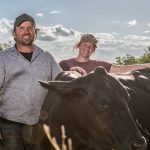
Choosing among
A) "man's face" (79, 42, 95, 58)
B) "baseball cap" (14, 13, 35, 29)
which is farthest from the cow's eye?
"man's face" (79, 42, 95, 58)

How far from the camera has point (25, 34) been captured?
7.33m

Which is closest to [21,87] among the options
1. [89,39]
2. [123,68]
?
[89,39]

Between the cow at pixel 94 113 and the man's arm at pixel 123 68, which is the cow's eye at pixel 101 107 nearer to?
the cow at pixel 94 113

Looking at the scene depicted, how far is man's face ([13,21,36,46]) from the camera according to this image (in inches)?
288

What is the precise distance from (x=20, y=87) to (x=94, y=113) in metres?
1.47

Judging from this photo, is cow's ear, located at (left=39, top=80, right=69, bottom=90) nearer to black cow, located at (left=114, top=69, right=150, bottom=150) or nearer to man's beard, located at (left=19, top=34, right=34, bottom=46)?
man's beard, located at (left=19, top=34, right=34, bottom=46)

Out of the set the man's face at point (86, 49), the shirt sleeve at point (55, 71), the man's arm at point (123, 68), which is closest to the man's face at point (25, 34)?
the shirt sleeve at point (55, 71)

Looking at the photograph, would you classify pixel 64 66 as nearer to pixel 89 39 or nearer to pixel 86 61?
pixel 86 61

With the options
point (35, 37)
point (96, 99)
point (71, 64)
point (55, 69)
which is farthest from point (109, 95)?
point (71, 64)

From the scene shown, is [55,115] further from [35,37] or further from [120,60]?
[120,60]

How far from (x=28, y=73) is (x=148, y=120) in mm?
2451

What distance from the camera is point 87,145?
22.3ft

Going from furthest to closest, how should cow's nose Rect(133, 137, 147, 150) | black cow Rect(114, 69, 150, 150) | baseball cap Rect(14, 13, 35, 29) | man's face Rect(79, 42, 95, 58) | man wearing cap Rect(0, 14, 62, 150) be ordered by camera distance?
1. man's face Rect(79, 42, 95, 58)
2. black cow Rect(114, 69, 150, 150)
3. baseball cap Rect(14, 13, 35, 29)
4. man wearing cap Rect(0, 14, 62, 150)
5. cow's nose Rect(133, 137, 147, 150)

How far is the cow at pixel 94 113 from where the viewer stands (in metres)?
6.16
